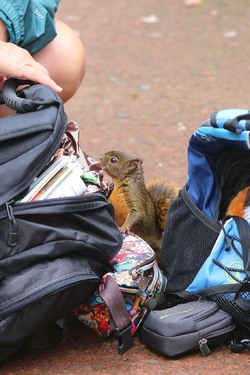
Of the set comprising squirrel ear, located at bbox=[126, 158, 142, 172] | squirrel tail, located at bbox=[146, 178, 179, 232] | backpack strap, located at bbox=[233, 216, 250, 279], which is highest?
backpack strap, located at bbox=[233, 216, 250, 279]

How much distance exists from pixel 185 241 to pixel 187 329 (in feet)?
1.47

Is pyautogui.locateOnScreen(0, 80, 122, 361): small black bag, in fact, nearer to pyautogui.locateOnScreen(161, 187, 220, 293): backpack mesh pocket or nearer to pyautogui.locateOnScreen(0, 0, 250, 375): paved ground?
pyautogui.locateOnScreen(0, 0, 250, 375): paved ground

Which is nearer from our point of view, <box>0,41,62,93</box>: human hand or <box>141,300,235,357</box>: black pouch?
<box>141,300,235,357</box>: black pouch

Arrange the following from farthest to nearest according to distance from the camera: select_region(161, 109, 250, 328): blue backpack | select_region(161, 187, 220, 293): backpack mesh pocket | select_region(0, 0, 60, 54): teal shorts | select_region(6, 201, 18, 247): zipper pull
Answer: select_region(0, 0, 60, 54): teal shorts
select_region(161, 187, 220, 293): backpack mesh pocket
select_region(161, 109, 250, 328): blue backpack
select_region(6, 201, 18, 247): zipper pull

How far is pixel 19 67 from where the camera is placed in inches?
94.1

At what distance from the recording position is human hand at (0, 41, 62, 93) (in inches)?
93.8

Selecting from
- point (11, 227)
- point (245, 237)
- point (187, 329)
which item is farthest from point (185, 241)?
point (11, 227)

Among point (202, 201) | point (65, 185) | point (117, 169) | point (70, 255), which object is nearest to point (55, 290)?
point (70, 255)

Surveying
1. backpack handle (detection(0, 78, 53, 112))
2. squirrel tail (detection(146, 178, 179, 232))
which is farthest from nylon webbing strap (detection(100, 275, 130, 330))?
squirrel tail (detection(146, 178, 179, 232))

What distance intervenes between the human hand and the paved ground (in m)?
1.05

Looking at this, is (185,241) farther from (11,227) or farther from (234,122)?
(11,227)

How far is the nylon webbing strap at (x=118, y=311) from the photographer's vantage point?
2.23 metres

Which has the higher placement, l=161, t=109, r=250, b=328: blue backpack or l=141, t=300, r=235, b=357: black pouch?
l=161, t=109, r=250, b=328: blue backpack

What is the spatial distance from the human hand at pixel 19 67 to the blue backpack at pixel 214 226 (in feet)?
2.21
